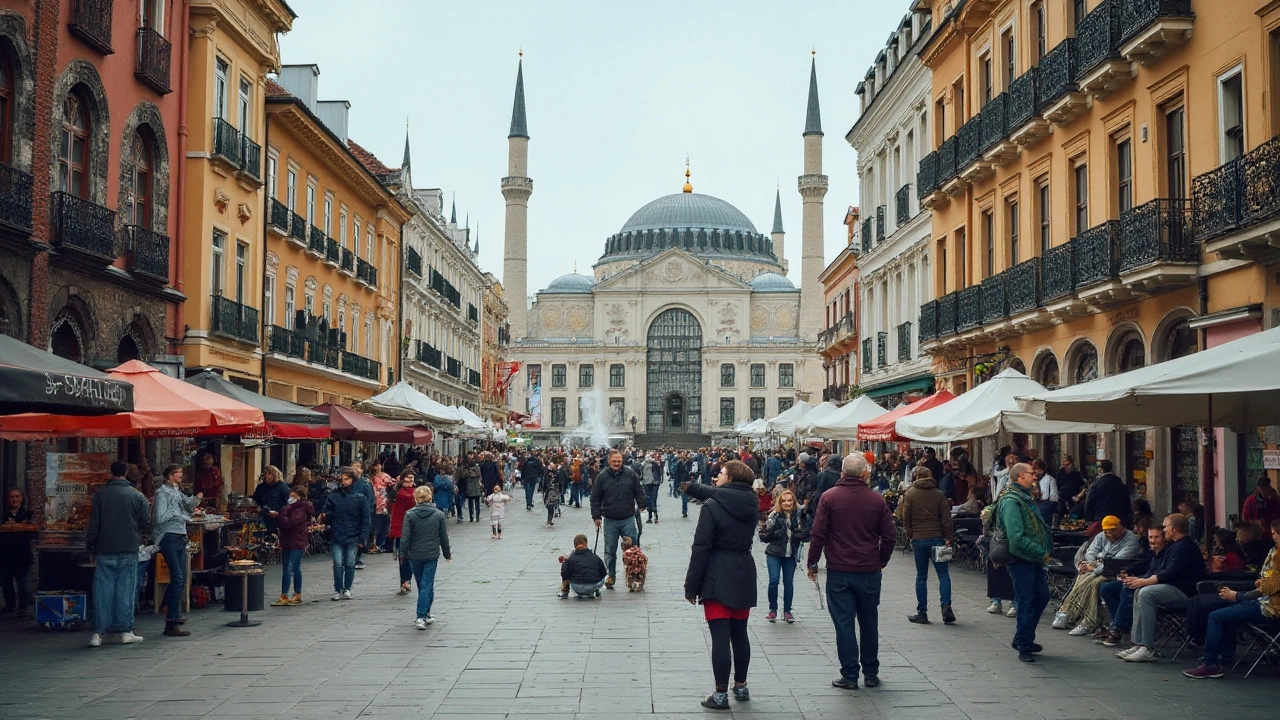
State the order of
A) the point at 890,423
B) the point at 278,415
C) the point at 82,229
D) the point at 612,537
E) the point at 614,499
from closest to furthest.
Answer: the point at 614,499
the point at 612,537
the point at 278,415
the point at 82,229
the point at 890,423

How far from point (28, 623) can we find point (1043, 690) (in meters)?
10.2

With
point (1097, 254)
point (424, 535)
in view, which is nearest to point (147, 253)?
point (424, 535)

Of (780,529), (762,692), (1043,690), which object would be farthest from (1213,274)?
(762,692)

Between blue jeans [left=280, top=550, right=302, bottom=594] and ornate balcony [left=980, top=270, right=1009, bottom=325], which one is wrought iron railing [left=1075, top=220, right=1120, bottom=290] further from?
blue jeans [left=280, top=550, right=302, bottom=594]

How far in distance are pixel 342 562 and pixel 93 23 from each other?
29.6 ft

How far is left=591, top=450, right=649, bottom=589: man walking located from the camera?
16.3 m

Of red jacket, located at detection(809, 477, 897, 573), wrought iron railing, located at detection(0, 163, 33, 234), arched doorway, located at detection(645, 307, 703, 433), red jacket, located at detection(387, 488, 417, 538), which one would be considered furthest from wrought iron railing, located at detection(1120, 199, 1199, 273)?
arched doorway, located at detection(645, 307, 703, 433)

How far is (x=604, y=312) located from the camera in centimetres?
11462

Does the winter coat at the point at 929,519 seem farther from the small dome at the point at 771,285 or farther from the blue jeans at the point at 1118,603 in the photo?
the small dome at the point at 771,285

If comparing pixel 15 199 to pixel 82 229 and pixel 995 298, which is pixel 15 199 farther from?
pixel 995 298

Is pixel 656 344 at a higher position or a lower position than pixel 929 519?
higher

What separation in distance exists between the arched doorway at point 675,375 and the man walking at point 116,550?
100844mm

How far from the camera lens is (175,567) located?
1279 centimetres

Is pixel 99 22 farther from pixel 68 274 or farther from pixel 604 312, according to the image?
pixel 604 312
